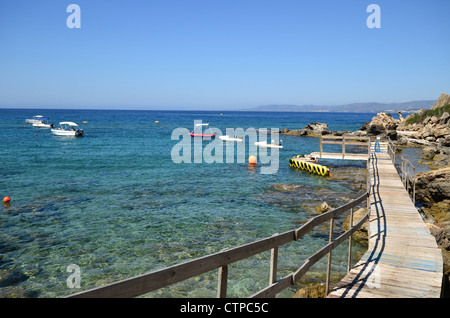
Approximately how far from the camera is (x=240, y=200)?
62.1ft

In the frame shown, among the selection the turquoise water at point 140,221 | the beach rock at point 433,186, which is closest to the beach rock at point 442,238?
the turquoise water at point 140,221

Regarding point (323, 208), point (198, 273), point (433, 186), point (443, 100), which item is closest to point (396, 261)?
point (198, 273)

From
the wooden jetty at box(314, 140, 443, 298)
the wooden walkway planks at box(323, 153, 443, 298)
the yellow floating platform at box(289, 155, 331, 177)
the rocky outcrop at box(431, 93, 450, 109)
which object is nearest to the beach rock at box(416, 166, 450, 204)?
the wooden jetty at box(314, 140, 443, 298)

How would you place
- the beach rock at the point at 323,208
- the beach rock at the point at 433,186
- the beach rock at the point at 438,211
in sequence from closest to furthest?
the beach rock at the point at 438,211 < the beach rock at the point at 323,208 < the beach rock at the point at 433,186

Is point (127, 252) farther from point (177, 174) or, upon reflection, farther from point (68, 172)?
point (68, 172)

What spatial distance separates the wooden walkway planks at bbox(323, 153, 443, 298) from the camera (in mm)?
6039

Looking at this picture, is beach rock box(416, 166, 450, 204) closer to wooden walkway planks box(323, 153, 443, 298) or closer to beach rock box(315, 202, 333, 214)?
wooden walkway planks box(323, 153, 443, 298)

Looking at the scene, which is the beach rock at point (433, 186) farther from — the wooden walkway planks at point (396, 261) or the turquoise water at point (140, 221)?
the wooden walkway planks at point (396, 261)

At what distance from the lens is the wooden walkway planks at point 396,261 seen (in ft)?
19.8

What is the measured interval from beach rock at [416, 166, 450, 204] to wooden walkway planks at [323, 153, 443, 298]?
17.1 ft

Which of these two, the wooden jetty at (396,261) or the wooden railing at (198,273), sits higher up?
the wooden railing at (198,273)

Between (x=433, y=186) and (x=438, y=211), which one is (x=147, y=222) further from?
(x=433, y=186)

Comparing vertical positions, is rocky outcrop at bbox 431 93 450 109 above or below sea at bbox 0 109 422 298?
above
